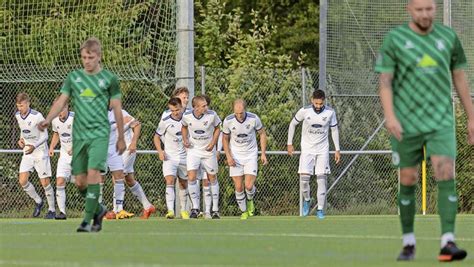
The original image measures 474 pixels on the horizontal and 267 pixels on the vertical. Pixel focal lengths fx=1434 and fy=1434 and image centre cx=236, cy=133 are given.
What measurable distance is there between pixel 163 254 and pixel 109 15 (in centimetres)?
1439

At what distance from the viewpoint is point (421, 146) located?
408 inches

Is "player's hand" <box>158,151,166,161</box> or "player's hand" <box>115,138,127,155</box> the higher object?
"player's hand" <box>115,138,127,155</box>

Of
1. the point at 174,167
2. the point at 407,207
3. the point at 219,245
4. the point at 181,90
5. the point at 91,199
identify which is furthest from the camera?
the point at 174,167

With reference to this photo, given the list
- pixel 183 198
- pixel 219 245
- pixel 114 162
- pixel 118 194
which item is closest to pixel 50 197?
pixel 118 194

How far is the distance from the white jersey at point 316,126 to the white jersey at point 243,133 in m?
0.75

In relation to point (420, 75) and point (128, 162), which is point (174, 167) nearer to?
point (128, 162)

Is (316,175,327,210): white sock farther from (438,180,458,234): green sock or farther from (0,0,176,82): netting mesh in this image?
(438,180,458,234): green sock

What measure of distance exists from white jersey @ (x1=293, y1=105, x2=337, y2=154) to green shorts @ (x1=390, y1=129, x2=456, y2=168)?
13.2 m

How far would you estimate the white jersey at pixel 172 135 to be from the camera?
76.5ft

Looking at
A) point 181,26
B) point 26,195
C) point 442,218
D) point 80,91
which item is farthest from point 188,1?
point 442,218

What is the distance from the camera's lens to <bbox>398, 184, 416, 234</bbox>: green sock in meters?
10.4

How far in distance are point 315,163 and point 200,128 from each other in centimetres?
222

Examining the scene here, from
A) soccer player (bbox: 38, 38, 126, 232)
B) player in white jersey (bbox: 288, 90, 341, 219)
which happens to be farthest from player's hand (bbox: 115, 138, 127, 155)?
player in white jersey (bbox: 288, 90, 341, 219)

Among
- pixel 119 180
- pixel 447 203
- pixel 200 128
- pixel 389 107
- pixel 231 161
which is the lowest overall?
pixel 119 180
